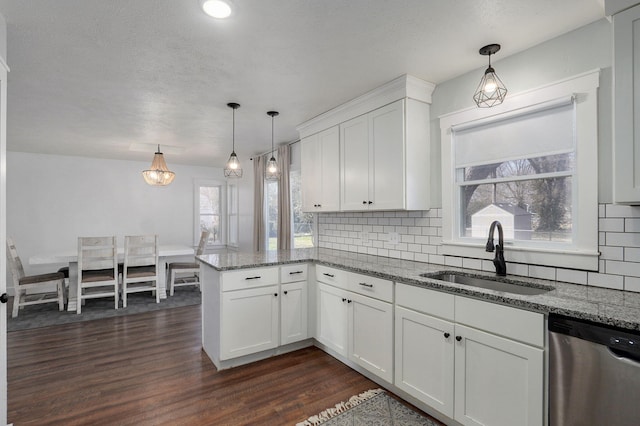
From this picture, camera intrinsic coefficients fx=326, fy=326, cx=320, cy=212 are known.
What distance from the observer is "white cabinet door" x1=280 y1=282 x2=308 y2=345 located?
304cm

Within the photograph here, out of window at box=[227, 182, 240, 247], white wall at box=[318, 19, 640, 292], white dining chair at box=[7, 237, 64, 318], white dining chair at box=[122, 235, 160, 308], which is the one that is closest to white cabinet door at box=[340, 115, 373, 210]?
white wall at box=[318, 19, 640, 292]

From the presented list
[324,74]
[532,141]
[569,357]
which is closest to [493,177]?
[532,141]

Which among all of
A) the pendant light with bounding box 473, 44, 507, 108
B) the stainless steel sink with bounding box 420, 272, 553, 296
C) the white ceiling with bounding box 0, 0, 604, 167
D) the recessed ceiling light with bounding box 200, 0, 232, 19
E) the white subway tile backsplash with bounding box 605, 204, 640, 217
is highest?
the white ceiling with bounding box 0, 0, 604, 167

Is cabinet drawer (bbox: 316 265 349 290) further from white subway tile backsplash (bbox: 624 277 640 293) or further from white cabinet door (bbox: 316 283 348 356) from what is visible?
white subway tile backsplash (bbox: 624 277 640 293)

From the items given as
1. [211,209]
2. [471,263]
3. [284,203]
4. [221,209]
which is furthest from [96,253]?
[471,263]

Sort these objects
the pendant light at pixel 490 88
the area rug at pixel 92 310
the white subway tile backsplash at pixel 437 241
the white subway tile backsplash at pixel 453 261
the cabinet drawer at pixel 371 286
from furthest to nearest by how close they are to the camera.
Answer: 1. the area rug at pixel 92 310
2. the white subway tile backsplash at pixel 453 261
3. the cabinet drawer at pixel 371 286
4. the pendant light at pixel 490 88
5. the white subway tile backsplash at pixel 437 241

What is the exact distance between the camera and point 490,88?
203 cm

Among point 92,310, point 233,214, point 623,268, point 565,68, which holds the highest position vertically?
point 565,68

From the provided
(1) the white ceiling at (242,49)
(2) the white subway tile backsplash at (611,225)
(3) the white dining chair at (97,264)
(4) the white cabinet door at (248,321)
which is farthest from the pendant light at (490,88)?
(3) the white dining chair at (97,264)

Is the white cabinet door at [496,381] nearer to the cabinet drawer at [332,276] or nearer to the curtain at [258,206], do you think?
the cabinet drawer at [332,276]

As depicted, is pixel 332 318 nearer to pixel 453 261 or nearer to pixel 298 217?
pixel 453 261

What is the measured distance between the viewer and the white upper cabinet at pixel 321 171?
136 inches

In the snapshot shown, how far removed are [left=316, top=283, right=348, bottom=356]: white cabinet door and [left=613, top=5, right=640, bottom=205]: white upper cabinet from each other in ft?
6.28

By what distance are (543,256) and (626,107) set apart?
97cm
